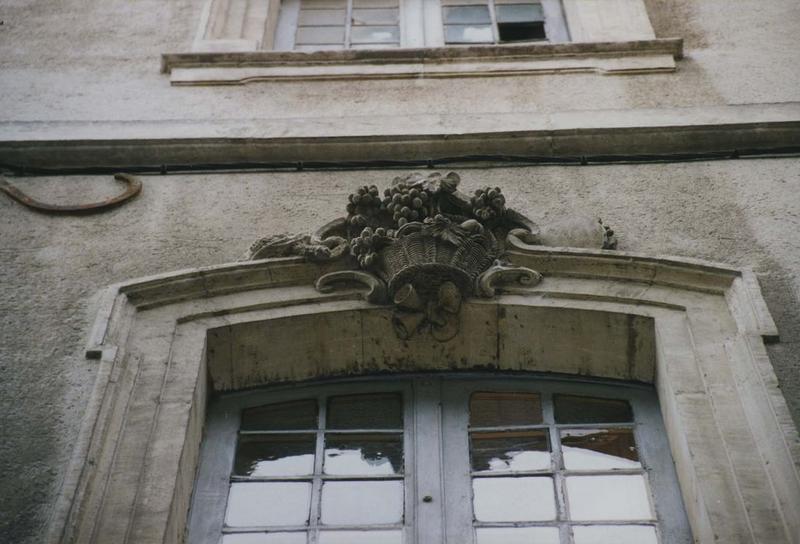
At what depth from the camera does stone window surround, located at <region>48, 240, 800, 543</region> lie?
3.69 metres

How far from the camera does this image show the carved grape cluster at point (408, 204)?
4715 millimetres

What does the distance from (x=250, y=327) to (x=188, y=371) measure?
0.36m

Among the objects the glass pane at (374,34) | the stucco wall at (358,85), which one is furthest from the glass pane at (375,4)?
the stucco wall at (358,85)

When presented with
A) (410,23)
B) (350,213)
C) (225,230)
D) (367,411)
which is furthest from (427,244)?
(410,23)

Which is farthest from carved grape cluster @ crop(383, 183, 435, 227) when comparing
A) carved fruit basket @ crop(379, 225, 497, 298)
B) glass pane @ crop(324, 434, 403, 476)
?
glass pane @ crop(324, 434, 403, 476)

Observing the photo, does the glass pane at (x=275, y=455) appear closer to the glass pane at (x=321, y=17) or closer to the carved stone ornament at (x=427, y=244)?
the carved stone ornament at (x=427, y=244)

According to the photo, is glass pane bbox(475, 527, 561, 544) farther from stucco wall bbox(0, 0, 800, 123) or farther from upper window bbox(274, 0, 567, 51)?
upper window bbox(274, 0, 567, 51)

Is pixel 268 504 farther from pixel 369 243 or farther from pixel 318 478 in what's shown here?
pixel 369 243

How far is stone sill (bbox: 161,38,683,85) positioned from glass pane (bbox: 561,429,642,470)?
2.54 m

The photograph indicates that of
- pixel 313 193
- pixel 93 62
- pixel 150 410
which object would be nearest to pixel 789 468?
pixel 150 410

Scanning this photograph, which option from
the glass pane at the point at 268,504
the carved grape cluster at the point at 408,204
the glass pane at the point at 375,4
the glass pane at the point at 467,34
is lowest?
the glass pane at the point at 268,504

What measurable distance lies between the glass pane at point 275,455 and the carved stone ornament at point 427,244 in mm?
611

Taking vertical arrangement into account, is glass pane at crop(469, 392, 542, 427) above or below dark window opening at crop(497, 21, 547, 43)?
below

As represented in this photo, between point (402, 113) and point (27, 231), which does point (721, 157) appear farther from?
point (27, 231)
